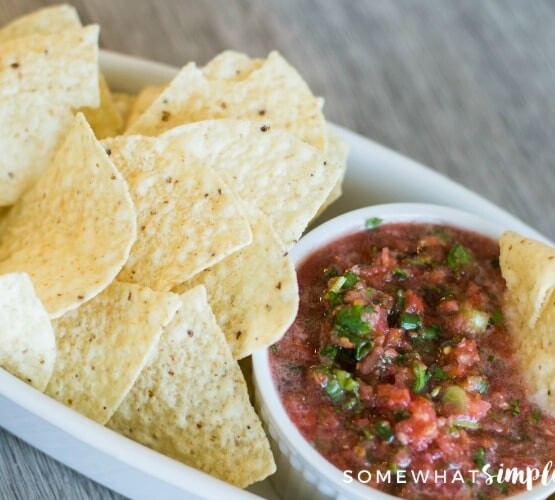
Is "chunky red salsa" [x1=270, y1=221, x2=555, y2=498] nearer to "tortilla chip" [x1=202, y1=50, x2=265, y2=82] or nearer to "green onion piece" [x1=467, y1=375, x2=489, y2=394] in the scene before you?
"green onion piece" [x1=467, y1=375, x2=489, y2=394]

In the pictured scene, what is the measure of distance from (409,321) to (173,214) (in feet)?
1.70

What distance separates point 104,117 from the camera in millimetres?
2098

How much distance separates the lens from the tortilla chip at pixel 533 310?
5.50 ft

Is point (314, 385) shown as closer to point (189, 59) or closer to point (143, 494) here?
point (143, 494)

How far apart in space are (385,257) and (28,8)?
1.47m

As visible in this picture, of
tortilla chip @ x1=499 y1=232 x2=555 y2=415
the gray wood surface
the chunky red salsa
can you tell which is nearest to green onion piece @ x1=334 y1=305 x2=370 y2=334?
the chunky red salsa

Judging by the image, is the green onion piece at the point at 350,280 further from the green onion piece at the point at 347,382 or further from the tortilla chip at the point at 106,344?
the tortilla chip at the point at 106,344

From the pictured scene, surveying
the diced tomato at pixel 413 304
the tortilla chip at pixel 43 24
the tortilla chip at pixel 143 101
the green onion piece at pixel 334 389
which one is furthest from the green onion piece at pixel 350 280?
the tortilla chip at pixel 43 24

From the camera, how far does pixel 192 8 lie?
9.14ft

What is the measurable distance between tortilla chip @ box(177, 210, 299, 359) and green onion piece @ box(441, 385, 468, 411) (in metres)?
0.31

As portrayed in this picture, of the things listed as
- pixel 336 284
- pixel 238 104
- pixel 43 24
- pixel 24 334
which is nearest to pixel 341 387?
pixel 336 284

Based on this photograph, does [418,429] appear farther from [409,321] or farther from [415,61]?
[415,61]

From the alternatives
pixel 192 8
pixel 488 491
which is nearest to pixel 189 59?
pixel 192 8

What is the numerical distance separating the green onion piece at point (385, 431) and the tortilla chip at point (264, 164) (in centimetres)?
46
